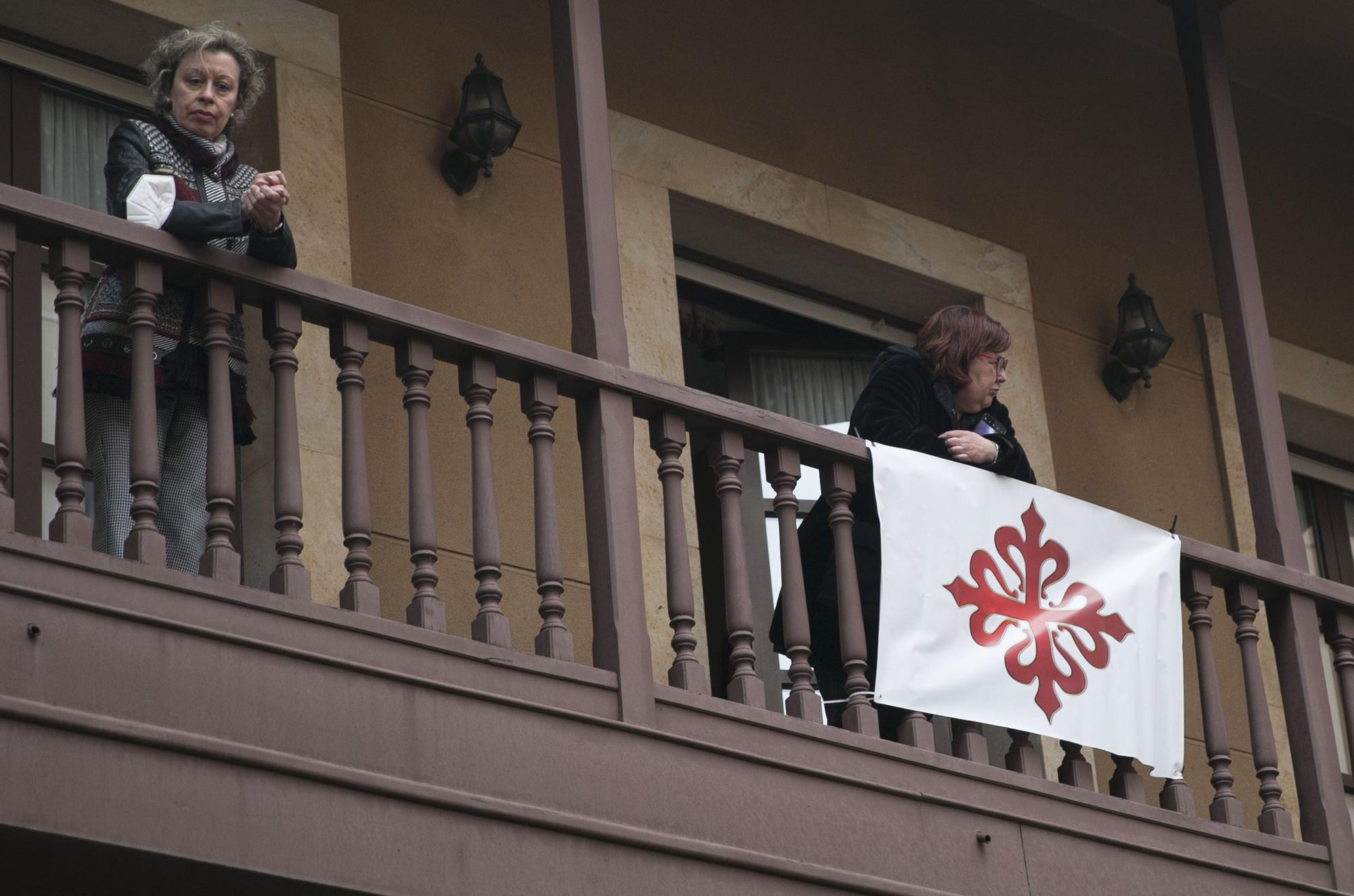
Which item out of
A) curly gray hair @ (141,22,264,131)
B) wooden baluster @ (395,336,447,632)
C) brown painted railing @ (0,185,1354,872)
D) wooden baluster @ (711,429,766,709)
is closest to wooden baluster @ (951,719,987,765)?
brown painted railing @ (0,185,1354,872)

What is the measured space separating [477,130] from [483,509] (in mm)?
2257

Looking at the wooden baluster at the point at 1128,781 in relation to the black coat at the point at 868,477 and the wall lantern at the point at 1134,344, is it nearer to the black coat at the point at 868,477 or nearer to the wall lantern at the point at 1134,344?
the black coat at the point at 868,477

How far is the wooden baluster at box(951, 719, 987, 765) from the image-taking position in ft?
19.9

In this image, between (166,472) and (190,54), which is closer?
(166,472)

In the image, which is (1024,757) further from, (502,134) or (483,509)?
(502,134)

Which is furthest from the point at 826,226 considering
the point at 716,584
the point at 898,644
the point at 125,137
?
the point at 125,137

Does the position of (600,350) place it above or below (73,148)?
below

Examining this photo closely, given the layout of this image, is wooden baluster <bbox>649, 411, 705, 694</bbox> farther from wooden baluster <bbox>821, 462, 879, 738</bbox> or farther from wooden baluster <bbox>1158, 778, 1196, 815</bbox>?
wooden baluster <bbox>1158, 778, 1196, 815</bbox>

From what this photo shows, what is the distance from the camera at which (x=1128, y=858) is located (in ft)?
20.3

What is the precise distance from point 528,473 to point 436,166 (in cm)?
108

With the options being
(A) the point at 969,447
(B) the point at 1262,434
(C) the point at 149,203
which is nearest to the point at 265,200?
(C) the point at 149,203

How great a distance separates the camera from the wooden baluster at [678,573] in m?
5.66

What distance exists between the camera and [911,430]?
6.29 m

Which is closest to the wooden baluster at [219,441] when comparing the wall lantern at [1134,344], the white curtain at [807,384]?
the white curtain at [807,384]
